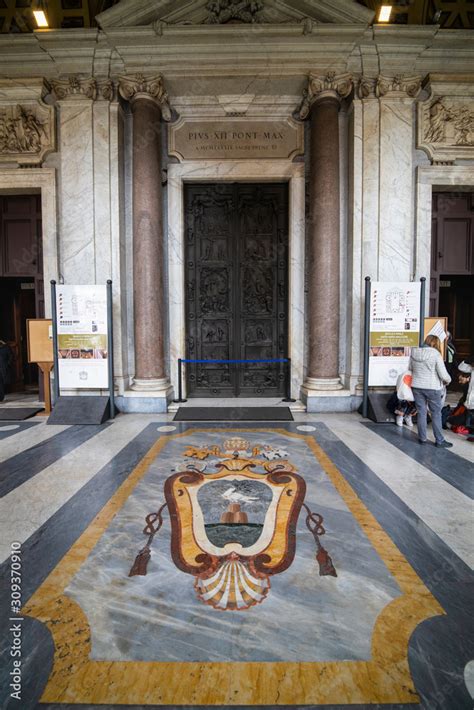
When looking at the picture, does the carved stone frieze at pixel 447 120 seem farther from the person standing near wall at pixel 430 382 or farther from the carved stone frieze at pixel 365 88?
the person standing near wall at pixel 430 382

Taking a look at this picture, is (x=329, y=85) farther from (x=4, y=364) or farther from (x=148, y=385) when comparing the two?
(x=4, y=364)

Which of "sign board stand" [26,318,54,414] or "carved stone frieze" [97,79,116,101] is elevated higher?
"carved stone frieze" [97,79,116,101]

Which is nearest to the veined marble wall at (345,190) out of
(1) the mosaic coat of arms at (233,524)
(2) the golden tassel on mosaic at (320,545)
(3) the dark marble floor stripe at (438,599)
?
(1) the mosaic coat of arms at (233,524)

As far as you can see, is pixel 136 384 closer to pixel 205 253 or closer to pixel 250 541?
pixel 205 253

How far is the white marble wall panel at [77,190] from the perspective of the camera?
6.39 m

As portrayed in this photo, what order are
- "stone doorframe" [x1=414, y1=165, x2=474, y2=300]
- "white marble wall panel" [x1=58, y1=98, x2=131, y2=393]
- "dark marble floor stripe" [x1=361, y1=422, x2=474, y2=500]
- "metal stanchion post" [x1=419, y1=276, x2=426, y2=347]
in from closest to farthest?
"dark marble floor stripe" [x1=361, y1=422, x2=474, y2=500] < "metal stanchion post" [x1=419, y1=276, x2=426, y2=347] < "white marble wall panel" [x1=58, y1=98, x2=131, y2=393] < "stone doorframe" [x1=414, y1=165, x2=474, y2=300]

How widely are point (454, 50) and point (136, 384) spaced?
780cm

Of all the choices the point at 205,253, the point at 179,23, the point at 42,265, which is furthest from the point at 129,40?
the point at 42,265

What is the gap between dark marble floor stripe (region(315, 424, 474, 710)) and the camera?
4.86 ft

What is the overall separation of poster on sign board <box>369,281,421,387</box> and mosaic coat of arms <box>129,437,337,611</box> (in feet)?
9.25

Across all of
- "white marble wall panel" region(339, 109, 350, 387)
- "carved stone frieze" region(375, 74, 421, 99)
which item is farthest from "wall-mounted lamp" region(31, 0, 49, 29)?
"carved stone frieze" region(375, 74, 421, 99)

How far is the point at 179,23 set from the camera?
20.2 ft

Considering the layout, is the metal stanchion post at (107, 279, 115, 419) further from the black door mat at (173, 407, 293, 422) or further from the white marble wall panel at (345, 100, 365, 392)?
the white marble wall panel at (345, 100, 365, 392)

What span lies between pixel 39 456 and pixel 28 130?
5790 millimetres
